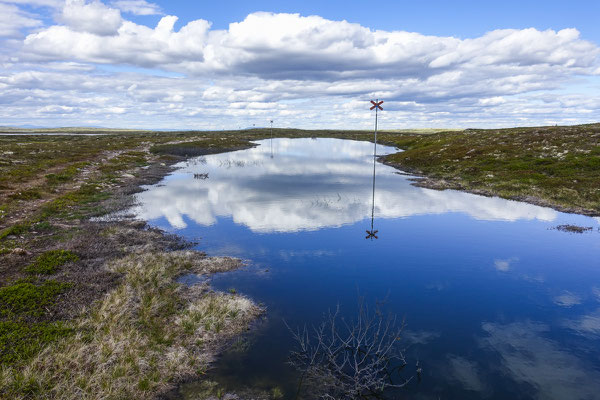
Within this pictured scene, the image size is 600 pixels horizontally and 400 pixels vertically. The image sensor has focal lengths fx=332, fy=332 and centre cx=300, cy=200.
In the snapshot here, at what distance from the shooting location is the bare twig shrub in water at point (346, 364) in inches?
477

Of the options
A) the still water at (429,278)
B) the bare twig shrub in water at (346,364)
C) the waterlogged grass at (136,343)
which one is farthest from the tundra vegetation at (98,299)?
the bare twig shrub in water at (346,364)

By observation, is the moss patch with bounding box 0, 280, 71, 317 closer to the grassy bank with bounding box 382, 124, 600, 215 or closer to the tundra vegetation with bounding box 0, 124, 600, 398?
the tundra vegetation with bounding box 0, 124, 600, 398

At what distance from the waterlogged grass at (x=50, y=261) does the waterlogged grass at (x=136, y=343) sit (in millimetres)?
3161

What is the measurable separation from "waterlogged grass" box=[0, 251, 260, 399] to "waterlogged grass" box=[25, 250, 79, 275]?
3161 millimetres

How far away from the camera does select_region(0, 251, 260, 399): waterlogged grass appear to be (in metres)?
11.0

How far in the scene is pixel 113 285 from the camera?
731 inches

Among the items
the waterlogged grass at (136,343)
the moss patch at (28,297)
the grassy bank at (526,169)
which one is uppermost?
the grassy bank at (526,169)

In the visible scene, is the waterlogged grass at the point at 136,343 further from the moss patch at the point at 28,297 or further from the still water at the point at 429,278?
the moss patch at the point at 28,297

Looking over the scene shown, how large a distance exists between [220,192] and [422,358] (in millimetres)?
40028

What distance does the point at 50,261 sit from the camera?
67.7 ft

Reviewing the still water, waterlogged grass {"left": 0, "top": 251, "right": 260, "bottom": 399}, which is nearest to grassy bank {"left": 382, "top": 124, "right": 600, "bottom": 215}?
the still water

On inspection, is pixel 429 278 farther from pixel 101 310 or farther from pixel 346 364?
pixel 101 310

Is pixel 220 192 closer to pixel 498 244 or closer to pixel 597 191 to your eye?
pixel 498 244

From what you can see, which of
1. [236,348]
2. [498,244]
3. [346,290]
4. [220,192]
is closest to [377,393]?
[236,348]
